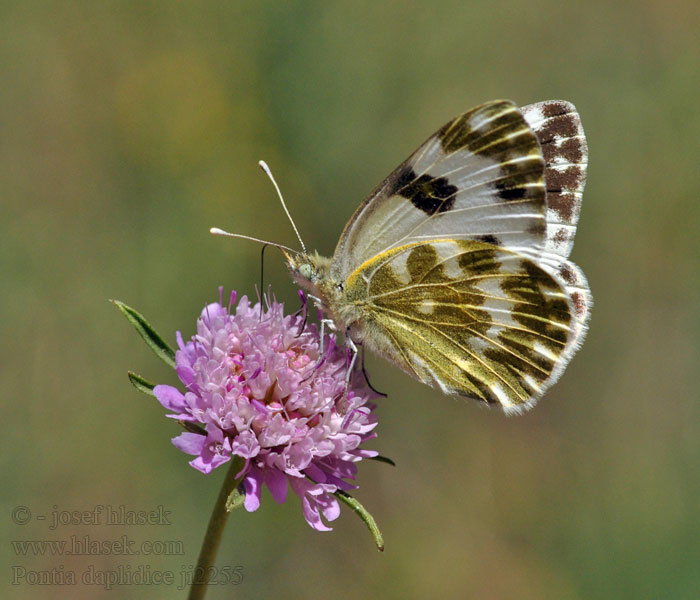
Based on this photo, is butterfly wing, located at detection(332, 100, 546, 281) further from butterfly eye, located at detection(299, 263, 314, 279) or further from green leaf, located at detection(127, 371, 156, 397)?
green leaf, located at detection(127, 371, 156, 397)

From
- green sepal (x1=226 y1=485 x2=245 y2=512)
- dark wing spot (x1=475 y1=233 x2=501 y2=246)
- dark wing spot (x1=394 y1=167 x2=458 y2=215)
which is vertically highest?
dark wing spot (x1=394 y1=167 x2=458 y2=215)

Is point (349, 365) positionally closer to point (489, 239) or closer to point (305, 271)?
point (305, 271)

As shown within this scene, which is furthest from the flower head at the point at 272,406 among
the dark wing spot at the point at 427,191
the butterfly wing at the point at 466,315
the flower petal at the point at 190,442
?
the dark wing spot at the point at 427,191

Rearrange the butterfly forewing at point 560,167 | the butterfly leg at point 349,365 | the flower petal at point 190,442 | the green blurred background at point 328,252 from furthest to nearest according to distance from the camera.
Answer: the green blurred background at point 328,252 < the butterfly forewing at point 560,167 < the butterfly leg at point 349,365 < the flower petal at point 190,442

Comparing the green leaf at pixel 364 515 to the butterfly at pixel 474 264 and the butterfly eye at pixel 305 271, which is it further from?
the butterfly eye at pixel 305 271

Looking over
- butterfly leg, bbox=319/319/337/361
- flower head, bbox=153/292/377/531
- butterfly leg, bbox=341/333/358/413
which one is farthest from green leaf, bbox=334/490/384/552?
butterfly leg, bbox=319/319/337/361

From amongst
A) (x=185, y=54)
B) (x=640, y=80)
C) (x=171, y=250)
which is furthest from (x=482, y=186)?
(x=640, y=80)
